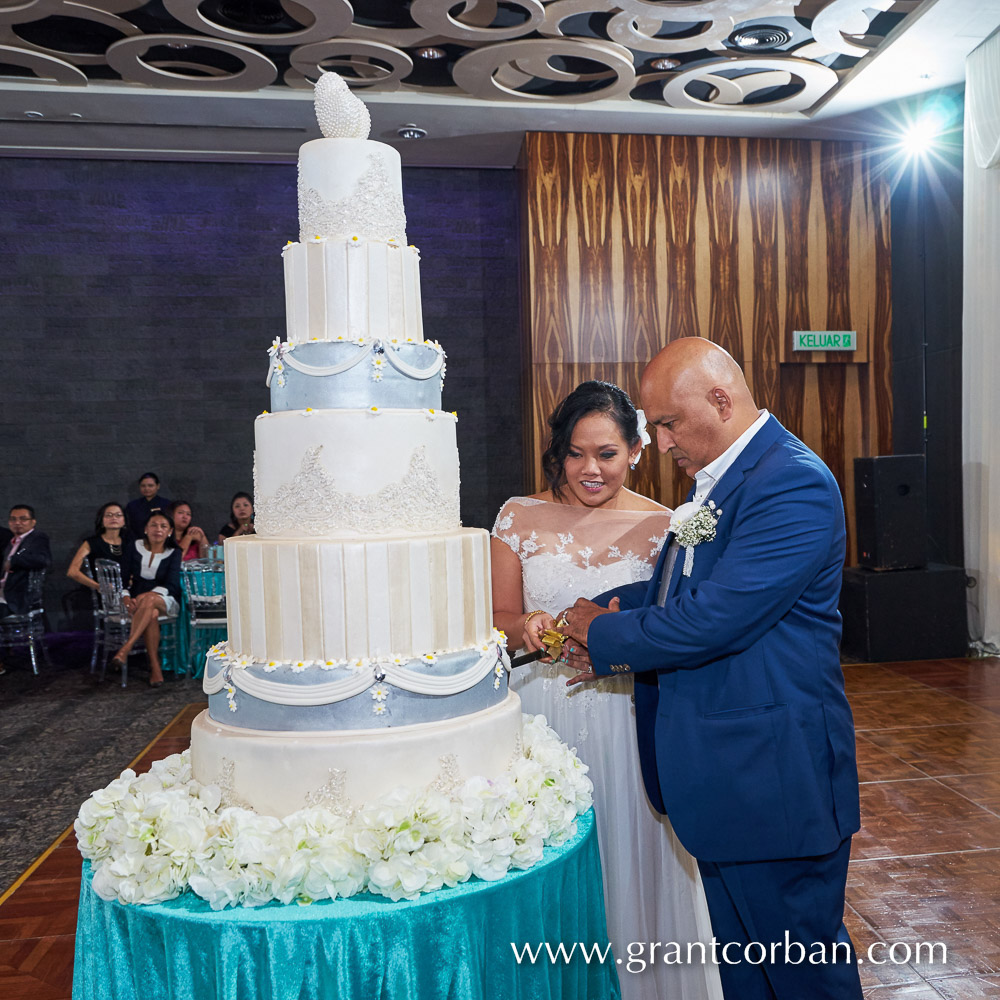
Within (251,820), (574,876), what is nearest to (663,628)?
(574,876)

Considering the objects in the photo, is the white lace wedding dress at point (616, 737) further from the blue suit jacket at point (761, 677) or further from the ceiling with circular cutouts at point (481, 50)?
the ceiling with circular cutouts at point (481, 50)

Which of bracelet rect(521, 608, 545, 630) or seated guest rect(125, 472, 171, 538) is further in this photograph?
seated guest rect(125, 472, 171, 538)

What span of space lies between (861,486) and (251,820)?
6.54 meters

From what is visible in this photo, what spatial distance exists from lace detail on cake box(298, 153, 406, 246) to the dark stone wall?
765 cm

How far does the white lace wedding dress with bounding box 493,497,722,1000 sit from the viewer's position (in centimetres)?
240

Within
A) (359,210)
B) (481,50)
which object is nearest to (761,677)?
(359,210)

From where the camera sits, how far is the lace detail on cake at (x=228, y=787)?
1.83 metres

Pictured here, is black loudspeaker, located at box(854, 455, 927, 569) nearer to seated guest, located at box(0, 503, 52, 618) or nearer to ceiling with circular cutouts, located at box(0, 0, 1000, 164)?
ceiling with circular cutouts, located at box(0, 0, 1000, 164)

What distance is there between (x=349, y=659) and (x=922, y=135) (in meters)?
7.90

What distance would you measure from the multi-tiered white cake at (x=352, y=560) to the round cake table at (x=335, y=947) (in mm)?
257

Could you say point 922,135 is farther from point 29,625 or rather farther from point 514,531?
point 29,625

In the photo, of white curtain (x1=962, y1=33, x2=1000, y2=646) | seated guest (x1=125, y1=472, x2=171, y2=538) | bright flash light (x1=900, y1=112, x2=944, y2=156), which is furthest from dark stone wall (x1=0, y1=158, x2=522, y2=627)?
white curtain (x1=962, y1=33, x2=1000, y2=646)

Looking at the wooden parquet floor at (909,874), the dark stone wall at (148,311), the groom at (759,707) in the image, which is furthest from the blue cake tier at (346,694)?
the dark stone wall at (148,311)

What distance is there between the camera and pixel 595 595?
2.71 meters
